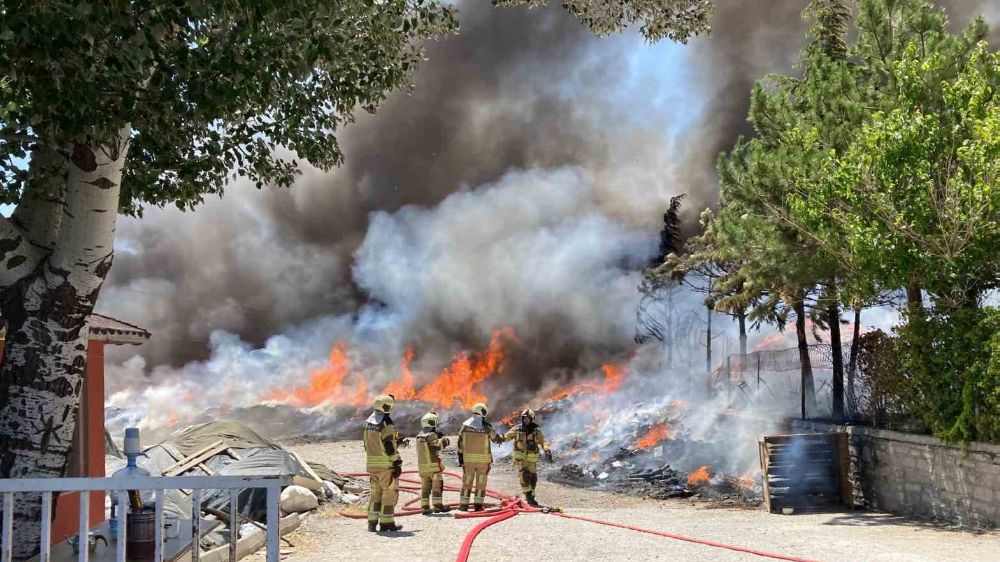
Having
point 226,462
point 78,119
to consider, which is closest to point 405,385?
point 226,462

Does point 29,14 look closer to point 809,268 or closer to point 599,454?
point 809,268

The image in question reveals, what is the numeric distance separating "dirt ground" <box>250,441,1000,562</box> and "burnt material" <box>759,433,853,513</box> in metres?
0.43

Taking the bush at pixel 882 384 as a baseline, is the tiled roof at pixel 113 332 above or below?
above

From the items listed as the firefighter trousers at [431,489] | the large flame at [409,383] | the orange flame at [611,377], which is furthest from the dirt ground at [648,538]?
the large flame at [409,383]

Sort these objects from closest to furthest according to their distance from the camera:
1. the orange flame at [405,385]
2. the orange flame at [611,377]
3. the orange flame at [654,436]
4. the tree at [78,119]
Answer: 1. the tree at [78,119]
2. the orange flame at [654,436]
3. the orange flame at [611,377]
4. the orange flame at [405,385]

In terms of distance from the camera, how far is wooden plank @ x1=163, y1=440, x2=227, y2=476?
37.7ft

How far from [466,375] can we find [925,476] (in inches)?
934

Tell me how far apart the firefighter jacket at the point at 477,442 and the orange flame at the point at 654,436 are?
7.90 metres

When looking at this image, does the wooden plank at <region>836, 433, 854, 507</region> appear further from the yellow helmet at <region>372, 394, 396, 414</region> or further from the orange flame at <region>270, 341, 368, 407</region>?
the orange flame at <region>270, 341, 368, 407</region>

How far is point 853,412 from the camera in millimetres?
13094

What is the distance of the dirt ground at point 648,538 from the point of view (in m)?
8.20

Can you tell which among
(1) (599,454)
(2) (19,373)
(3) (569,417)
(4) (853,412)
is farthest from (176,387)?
(2) (19,373)

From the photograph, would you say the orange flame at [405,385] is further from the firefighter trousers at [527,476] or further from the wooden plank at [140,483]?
the wooden plank at [140,483]

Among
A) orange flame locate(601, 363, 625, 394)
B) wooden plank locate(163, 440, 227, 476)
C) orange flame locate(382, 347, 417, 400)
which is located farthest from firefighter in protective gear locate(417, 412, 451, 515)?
orange flame locate(382, 347, 417, 400)
